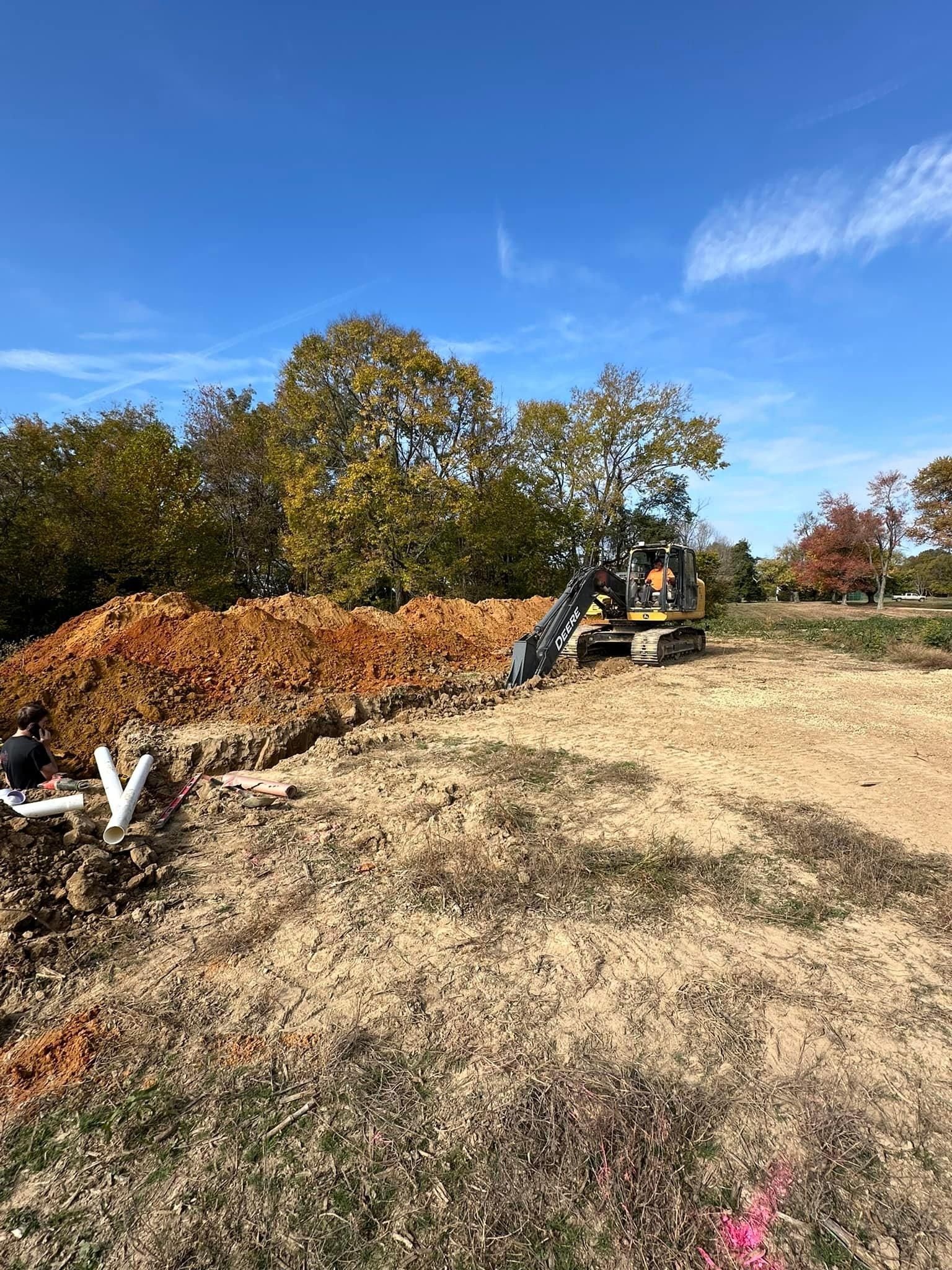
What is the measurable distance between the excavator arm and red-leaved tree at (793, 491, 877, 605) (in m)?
25.3

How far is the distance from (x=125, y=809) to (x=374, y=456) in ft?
A: 50.9

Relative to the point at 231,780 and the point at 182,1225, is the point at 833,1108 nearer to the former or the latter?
the point at 182,1225

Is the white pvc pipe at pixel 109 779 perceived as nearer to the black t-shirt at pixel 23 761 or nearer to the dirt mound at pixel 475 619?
the black t-shirt at pixel 23 761

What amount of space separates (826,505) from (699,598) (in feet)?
82.4

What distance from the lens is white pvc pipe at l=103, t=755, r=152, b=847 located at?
14.9 feet

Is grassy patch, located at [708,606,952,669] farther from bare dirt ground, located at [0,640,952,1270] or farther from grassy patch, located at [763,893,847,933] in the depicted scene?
grassy patch, located at [763,893,847,933]

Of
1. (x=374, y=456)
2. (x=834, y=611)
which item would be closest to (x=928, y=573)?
(x=834, y=611)

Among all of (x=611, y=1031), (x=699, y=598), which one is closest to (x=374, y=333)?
(x=699, y=598)

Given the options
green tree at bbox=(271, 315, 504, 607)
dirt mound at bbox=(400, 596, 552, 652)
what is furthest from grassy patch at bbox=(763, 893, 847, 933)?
green tree at bbox=(271, 315, 504, 607)

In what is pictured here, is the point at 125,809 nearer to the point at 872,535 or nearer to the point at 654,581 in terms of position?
the point at 654,581

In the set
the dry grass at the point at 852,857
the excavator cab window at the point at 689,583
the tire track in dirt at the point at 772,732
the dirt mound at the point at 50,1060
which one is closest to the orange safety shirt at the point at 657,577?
the excavator cab window at the point at 689,583

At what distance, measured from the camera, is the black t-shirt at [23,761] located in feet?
18.3

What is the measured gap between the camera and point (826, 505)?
33531 mm

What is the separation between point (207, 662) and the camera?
9.52 m
